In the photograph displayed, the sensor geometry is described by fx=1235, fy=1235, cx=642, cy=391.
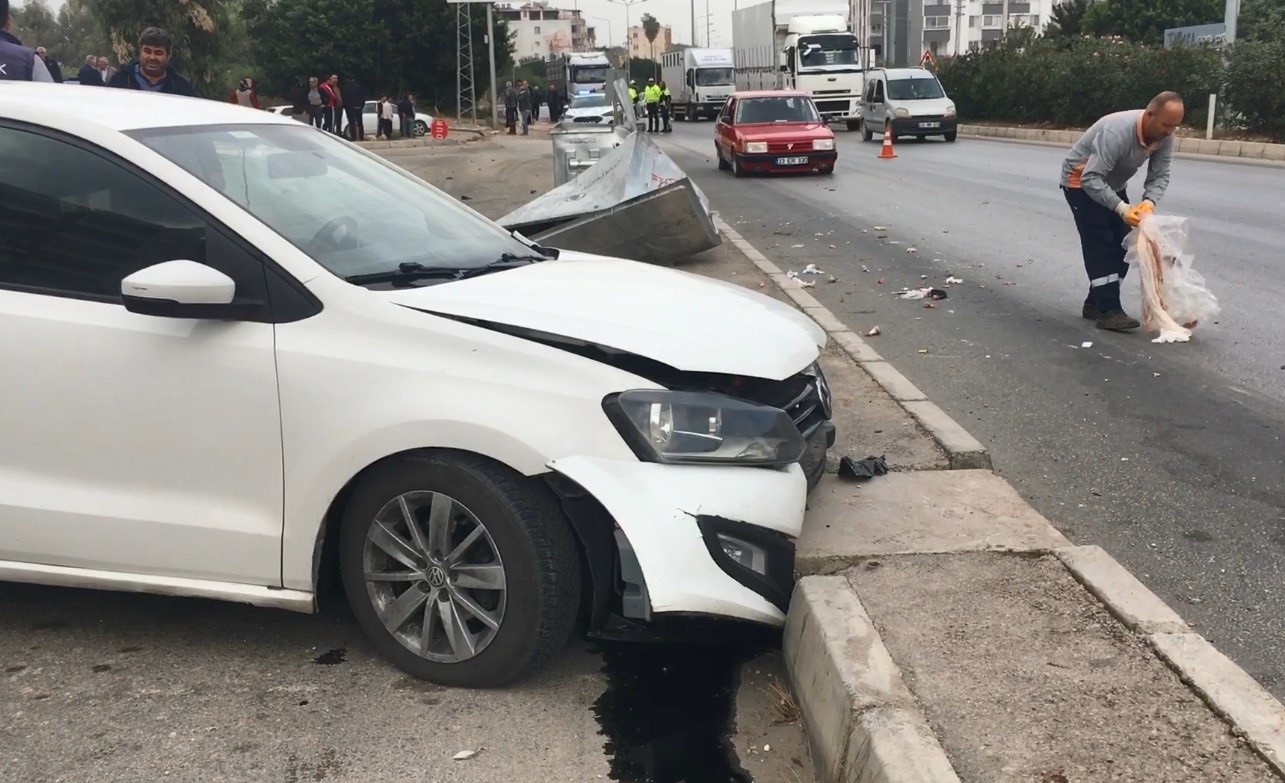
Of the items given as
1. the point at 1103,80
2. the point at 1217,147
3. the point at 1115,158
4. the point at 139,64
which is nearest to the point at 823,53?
the point at 1103,80

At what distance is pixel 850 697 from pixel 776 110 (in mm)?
22127

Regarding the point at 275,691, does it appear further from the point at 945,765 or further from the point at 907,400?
the point at 907,400

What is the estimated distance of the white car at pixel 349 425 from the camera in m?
3.37

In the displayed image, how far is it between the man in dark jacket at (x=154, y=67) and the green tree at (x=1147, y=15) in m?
66.1

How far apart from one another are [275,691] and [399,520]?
0.66 meters

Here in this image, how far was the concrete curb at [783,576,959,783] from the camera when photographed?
2787 mm

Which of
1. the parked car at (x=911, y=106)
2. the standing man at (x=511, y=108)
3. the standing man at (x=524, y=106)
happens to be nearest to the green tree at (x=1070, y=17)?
the standing man at (x=524, y=106)

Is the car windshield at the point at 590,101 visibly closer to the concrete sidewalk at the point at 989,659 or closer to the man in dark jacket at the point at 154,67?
the man in dark jacket at the point at 154,67

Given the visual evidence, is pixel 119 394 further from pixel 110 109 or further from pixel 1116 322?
pixel 1116 322

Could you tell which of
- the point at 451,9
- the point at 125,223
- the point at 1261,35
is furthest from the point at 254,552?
the point at 451,9

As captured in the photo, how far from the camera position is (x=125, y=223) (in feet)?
12.2

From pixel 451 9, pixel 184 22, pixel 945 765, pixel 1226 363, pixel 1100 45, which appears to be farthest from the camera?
pixel 451 9

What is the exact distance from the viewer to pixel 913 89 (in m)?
33.2

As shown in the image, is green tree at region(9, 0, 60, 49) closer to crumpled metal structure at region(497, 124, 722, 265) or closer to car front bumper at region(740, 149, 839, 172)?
car front bumper at region(740, 149, 839, 172)
